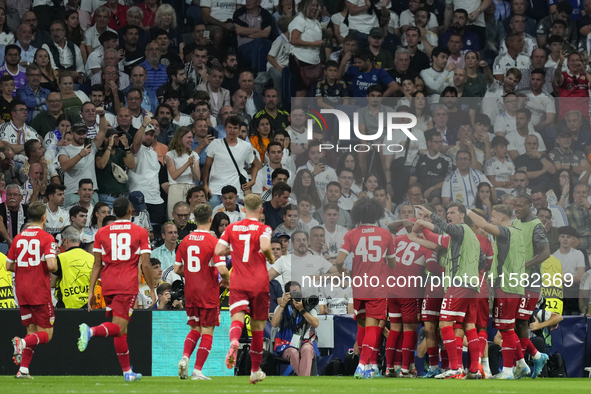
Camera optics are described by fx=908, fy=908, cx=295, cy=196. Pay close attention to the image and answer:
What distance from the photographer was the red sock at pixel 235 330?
31.0 ft

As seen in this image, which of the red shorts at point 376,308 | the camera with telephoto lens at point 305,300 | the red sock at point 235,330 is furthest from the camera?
the camera with telephoto lens at point 305,300

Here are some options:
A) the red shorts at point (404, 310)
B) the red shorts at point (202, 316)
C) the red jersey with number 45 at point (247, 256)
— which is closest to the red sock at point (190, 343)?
the red shorts at point (202, 316)

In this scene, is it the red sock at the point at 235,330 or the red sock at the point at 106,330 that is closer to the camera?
the red sock at the point at 235,330

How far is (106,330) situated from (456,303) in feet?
14.1

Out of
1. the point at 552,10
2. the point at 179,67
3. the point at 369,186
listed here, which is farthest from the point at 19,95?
the point at 552,10

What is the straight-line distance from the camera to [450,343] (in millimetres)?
A: 11180

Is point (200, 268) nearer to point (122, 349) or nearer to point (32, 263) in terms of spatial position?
point (122, 349)

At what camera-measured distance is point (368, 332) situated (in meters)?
11.3

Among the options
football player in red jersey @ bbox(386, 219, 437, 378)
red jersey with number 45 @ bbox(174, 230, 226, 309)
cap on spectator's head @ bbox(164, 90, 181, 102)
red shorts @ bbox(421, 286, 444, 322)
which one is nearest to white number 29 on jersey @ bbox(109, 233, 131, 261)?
red jersey with number 45 @ bbox(174, 230, 226, 309)

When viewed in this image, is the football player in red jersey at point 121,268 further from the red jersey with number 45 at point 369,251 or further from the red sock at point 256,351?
the red jersey with number 45 at point 369,251

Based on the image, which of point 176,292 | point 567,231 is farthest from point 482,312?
point 176,292

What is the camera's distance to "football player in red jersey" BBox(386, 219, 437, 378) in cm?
1179

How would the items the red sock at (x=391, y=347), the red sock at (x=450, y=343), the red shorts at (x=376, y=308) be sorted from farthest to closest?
1. the red sock at (x=391, y=347)
2. the red shorts at (x=376, y=308)
3. the red sock at (x=450, y=343)

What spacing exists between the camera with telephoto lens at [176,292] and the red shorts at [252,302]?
2.99 meters
